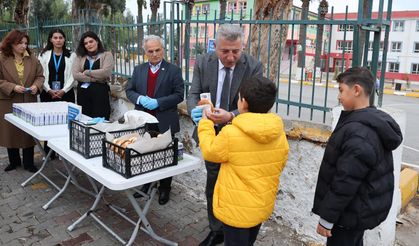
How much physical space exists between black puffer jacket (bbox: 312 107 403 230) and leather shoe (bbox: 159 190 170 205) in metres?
2.19

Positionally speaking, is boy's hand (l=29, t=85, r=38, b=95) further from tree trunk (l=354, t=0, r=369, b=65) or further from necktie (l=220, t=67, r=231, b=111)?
tree trunk (l=354, t=0, r=369, b=65)

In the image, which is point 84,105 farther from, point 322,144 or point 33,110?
point 322,144

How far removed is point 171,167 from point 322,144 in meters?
1.34

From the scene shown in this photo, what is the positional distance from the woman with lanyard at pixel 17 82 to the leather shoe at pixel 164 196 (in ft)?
6.23

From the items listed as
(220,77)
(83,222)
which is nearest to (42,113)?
(83,222)

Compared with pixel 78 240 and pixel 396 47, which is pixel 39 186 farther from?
pixel 396 47

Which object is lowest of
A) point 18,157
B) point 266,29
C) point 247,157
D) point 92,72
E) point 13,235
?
point 13,235

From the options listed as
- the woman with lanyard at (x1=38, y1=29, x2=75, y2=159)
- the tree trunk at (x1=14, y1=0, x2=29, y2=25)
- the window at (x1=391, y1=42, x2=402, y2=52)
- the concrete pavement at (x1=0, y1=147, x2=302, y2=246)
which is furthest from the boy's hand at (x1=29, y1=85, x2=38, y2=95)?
the window at (x1=391, y1=42, x2=402, y2=52)

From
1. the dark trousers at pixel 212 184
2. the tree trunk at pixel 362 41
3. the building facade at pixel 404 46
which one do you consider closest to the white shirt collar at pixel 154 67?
the dark trousers at pixel 212 184

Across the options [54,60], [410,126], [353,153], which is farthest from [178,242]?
[410,126]

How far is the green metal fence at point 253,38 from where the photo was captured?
2875 mm

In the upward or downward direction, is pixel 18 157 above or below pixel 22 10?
below

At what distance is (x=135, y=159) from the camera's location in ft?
7.72

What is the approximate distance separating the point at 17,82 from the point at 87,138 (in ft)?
7.94
